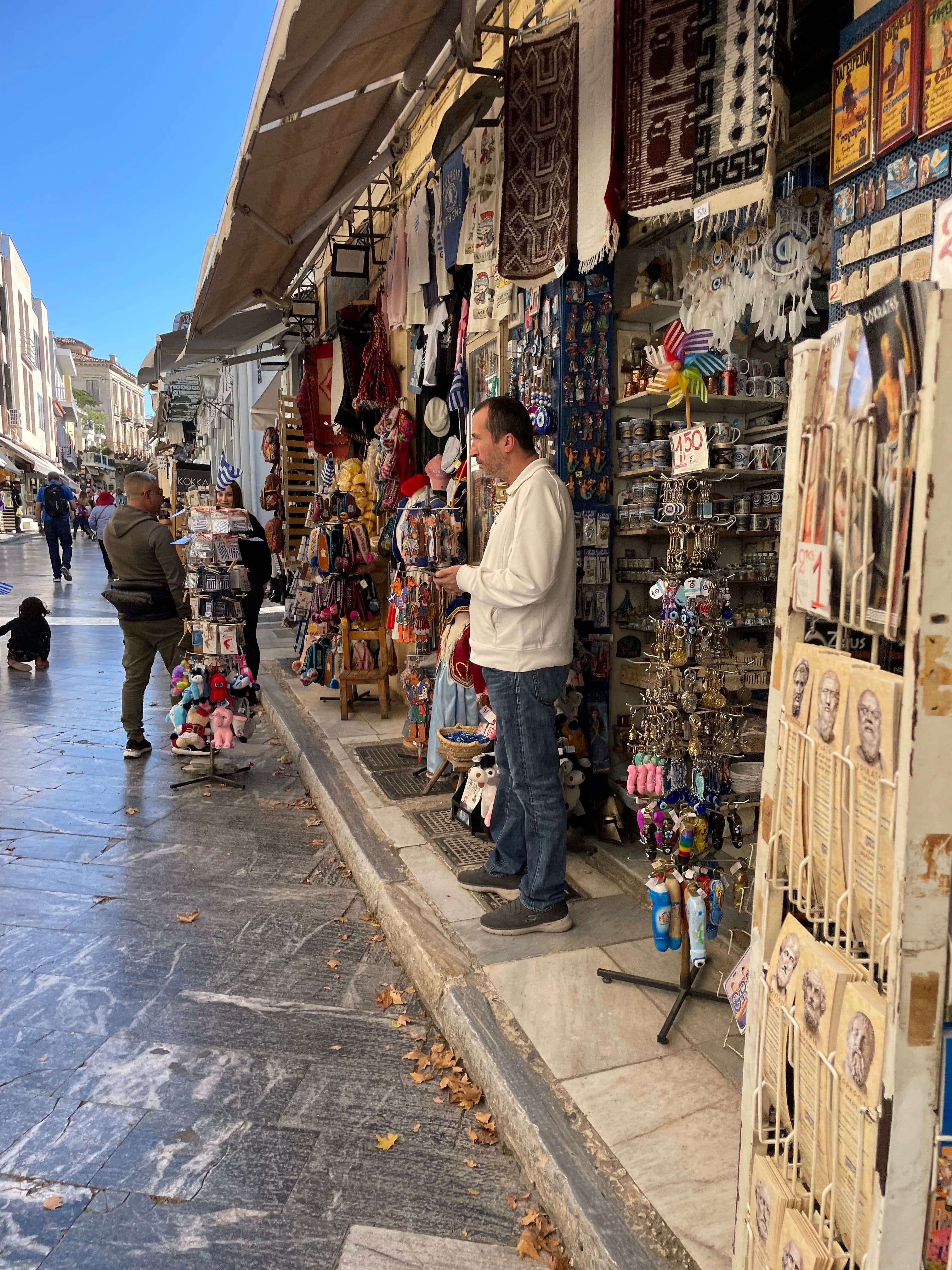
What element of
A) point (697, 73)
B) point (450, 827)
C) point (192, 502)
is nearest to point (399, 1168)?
point (450, 827)

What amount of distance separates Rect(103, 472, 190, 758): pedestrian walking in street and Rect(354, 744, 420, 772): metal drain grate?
1532 millimetres

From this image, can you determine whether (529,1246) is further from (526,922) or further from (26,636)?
(26,636)

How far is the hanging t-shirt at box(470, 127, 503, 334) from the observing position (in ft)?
14.8

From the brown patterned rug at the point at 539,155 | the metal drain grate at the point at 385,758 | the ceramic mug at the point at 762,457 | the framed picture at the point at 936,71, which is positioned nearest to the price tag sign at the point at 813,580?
the framed picture at the point at 936,71

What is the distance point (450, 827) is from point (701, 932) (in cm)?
202

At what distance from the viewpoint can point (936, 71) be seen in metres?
1.97

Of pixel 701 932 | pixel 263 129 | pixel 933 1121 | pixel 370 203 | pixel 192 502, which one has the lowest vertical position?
pixel 701 932

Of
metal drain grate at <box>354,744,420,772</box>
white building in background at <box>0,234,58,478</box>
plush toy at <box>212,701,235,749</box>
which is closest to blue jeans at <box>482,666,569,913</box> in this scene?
metal drain grate at <box>354,744,420,772</box>

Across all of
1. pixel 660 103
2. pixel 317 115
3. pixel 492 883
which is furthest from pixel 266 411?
pixel 492 883

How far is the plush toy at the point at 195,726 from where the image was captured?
5715mm

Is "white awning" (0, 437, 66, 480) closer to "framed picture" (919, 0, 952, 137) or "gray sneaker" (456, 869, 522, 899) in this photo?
"gray sneaker" (456, 869, 522, 899)

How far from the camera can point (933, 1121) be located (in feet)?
3.94

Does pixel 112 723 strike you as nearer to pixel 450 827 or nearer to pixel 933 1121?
pixel 450 827

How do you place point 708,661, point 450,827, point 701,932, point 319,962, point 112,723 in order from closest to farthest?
point 701,932, point 708,661, point 319,962, point 450,827, point 112,723
